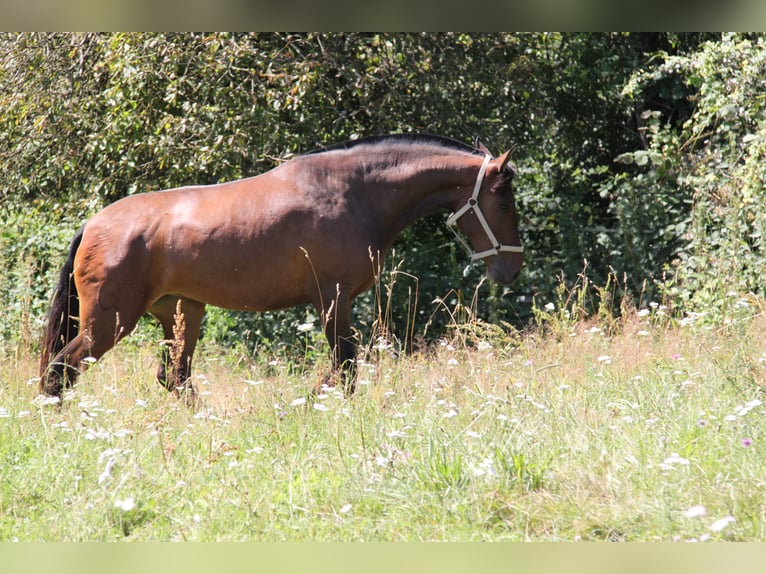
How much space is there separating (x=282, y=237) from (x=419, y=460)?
2777 millimetres

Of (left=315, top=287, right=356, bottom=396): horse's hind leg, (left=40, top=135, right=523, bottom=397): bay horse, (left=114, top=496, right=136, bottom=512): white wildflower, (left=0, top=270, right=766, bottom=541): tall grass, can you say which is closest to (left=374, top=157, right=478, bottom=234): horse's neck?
(left=40, top=135, right=523, bottom=397): bay horse

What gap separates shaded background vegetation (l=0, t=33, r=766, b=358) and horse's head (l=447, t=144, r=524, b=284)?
2193 millimetres

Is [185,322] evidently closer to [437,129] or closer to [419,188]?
[419,188]

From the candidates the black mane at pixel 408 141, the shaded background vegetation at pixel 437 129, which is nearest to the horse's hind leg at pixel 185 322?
the black mane at pixel 408 141

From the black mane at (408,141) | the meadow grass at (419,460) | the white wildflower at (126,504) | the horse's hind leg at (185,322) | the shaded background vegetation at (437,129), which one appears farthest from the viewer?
the shaded background vegetation at (437,129)

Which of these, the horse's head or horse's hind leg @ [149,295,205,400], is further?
horse's hind leg @ [149,295,205,400]

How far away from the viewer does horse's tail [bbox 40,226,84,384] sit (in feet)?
21.1

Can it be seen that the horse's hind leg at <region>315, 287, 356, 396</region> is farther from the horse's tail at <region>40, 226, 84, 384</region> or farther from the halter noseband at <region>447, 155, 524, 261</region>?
the horse's tail at <region>40, 226, 84, 384</region>

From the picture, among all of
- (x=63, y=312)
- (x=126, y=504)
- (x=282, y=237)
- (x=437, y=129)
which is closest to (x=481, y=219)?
(x=282, y=237)

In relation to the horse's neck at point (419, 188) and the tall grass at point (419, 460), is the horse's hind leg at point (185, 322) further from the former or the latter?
the horse's neck at point (419, 188)

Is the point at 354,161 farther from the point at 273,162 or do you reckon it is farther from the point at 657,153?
the point at 657,153

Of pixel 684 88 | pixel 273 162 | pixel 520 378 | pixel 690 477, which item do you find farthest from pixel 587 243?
pixel 690 477

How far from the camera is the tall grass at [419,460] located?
359cm

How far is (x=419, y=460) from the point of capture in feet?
13.3
